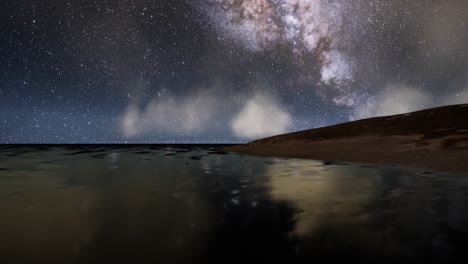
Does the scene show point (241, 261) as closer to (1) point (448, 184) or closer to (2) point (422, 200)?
(2) point (422, 200)

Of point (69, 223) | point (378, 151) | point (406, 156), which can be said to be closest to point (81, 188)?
point (69, 223)

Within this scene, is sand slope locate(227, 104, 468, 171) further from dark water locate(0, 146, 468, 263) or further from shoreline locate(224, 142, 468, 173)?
dark water locate(0, 146, 468, 263)

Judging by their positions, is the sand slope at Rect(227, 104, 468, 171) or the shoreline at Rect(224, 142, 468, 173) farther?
the sand slope at Rect(227, 104, 468, 171)

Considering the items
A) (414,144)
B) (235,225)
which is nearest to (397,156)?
(414,144)

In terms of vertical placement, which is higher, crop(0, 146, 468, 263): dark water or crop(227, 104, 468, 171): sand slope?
crop(227, 104, 468, 171): sand slope

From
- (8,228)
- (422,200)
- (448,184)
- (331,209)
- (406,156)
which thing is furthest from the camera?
(406,156)

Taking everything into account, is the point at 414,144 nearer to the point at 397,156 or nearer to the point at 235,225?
the point at 397,156

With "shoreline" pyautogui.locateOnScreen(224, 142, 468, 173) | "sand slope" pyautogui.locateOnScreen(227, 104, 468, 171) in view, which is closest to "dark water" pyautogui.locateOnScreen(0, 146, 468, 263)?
"shoreline" pyautogui.locateOnScreen(224, 142, 468, 173)

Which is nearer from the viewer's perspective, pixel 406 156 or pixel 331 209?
pixel 331 209

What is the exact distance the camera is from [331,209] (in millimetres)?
8109

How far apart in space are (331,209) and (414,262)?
3679 mm

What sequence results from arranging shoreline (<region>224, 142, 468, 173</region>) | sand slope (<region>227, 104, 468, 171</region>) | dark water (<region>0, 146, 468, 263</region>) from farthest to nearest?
sand slope (<region>227, 104, 468, 171</region>)
shoreline (<region>224, 142, 468, 173</region>)
dark water (<region>0, 146, 468, 263</region>)

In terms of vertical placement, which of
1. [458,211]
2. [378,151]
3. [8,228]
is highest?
[378,151]

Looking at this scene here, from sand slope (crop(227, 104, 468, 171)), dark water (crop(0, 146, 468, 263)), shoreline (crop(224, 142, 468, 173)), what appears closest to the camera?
dark water (crop(0, 146, 468, 263))
